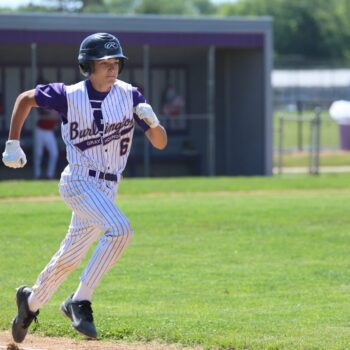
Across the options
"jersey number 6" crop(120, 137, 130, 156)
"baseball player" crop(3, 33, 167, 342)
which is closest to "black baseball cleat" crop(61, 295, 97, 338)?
"baseball player" crop(3, 33, 167, 342)

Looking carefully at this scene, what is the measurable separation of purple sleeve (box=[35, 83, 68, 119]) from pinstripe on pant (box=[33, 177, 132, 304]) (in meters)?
0.46

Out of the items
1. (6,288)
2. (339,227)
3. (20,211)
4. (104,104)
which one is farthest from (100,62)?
(20,211)

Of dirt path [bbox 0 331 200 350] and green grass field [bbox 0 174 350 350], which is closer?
dirt path [bbox 0 331 200 350]

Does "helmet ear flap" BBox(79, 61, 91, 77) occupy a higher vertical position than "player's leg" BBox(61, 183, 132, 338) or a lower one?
higher

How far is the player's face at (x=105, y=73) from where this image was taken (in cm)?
691

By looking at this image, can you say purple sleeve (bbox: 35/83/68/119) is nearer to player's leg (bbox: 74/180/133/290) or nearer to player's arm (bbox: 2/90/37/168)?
player's arm (bbox: 2/90/37/168)

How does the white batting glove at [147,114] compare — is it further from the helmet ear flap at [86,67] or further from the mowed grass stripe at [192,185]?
the mowed grass stripe at [192,185]

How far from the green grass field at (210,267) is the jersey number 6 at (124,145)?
4.37 feet

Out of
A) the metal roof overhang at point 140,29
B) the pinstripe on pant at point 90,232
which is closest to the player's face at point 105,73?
the pinstripe on pant at point 90,232

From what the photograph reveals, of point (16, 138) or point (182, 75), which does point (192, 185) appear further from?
point (16, 138)

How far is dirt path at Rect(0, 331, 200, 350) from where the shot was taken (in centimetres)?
706

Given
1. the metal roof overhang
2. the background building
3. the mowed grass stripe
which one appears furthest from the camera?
the background building

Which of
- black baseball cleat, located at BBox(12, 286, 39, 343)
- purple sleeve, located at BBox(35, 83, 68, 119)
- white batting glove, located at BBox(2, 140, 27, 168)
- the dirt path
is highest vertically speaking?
purple sleeve, located at BBox(35, 83, 68, 119)

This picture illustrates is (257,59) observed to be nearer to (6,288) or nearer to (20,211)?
(20,211)
